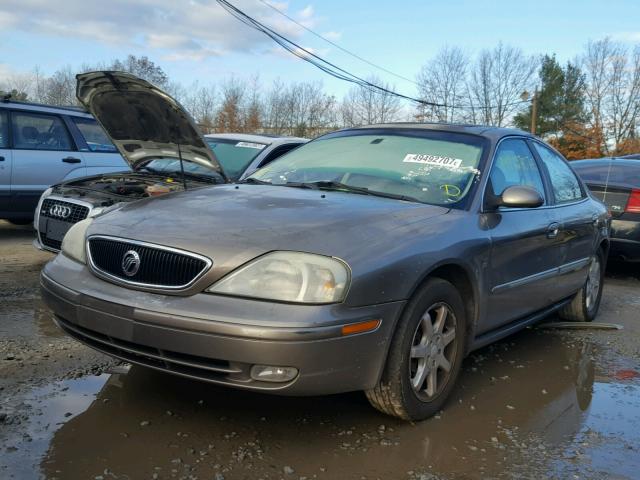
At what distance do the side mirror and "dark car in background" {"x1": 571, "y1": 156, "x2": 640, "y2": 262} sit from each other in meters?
4.01

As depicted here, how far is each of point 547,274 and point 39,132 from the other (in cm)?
650

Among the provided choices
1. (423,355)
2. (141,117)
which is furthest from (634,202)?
(141,117)

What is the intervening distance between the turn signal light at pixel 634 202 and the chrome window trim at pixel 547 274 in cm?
249

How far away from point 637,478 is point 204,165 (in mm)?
4079

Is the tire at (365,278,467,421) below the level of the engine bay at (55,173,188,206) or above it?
below

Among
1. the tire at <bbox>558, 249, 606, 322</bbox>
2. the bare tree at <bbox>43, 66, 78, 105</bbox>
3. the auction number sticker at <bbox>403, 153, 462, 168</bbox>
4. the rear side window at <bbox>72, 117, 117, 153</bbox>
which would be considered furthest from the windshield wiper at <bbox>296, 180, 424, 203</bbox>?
the bare tree at <bbox>43, 66, 78, 105</bbox>

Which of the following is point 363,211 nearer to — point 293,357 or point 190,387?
point 293,357

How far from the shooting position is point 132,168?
6340 millimetres

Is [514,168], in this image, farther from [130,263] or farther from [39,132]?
[39,132]

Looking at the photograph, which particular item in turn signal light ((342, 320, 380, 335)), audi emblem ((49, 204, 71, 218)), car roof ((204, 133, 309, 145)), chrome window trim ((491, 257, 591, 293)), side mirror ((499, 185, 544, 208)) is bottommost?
chrome window trim ((491, 257, 591, 293))

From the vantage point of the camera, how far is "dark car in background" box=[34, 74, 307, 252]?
16.8ft

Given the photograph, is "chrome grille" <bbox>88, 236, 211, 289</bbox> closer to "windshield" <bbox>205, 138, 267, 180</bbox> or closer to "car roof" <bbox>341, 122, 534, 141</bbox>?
"car roof" <bbox>341, 122, 534, 141</bbox>

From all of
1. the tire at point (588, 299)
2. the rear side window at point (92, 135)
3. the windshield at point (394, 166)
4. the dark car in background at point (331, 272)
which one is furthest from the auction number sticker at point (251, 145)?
the tire at point (588, 299)

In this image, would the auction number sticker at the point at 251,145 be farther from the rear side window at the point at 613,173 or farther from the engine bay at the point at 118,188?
the rear side window at the point at 613,173
